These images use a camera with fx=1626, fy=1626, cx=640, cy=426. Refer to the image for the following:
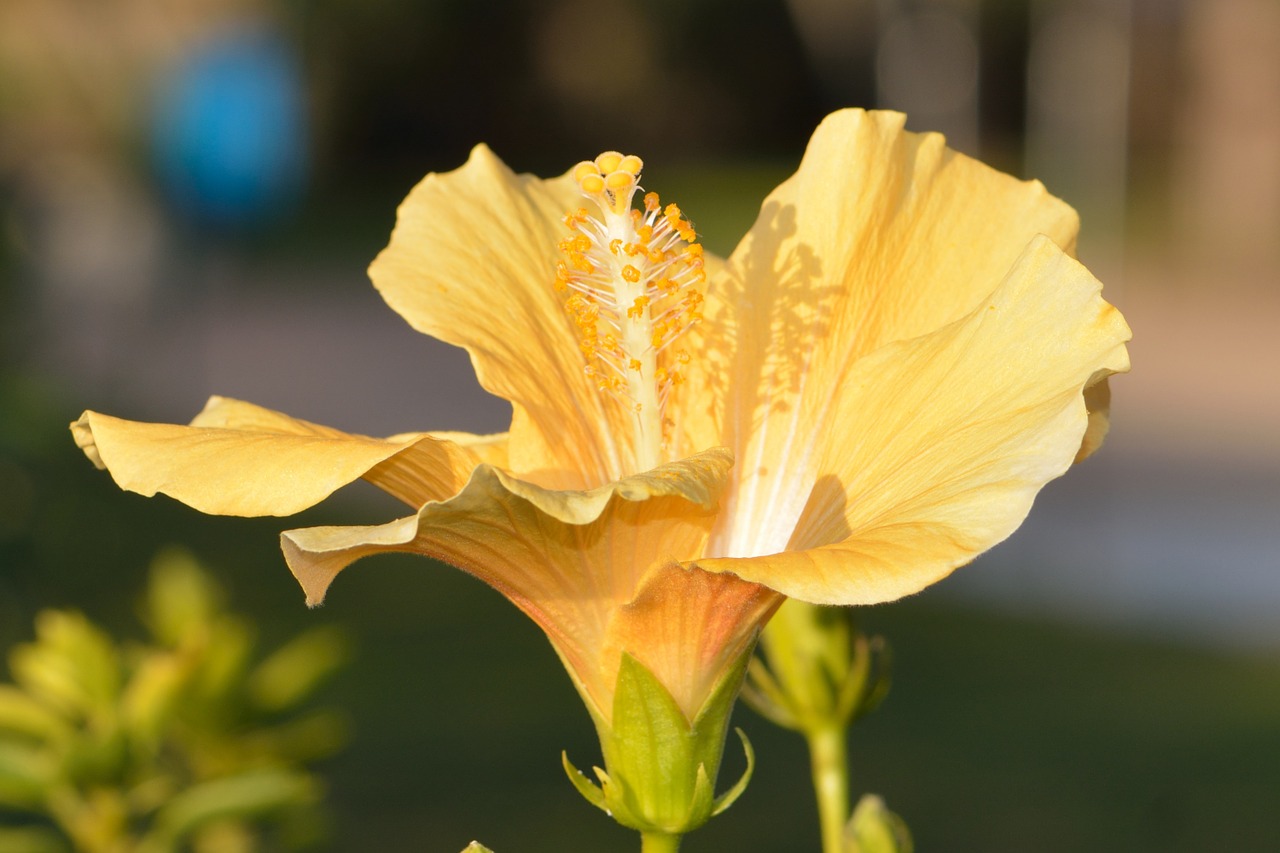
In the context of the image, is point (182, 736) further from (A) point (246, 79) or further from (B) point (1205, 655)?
(A) point (246, 79)

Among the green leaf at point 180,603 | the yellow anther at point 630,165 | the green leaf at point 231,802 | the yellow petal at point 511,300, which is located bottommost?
the green leaf at point 231,802

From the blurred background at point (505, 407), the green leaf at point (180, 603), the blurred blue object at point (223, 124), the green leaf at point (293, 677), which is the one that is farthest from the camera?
the blurred blue object at point (223, 124)

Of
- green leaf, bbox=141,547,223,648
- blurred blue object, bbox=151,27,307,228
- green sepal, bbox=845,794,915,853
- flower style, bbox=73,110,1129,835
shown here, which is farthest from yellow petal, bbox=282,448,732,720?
blurred blue object, bbox=151,27,307,228

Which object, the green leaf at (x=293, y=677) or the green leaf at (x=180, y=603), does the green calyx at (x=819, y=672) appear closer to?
the green leaf at (x=293, y=677)

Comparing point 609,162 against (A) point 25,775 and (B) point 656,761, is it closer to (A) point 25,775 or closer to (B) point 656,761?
(B) point 656,761

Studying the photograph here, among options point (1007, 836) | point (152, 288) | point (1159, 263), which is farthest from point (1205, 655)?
point (1159, 263)

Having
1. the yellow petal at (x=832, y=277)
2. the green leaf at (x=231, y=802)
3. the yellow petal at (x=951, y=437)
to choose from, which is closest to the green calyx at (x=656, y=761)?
the yellow petal at (x=951, y=437)
